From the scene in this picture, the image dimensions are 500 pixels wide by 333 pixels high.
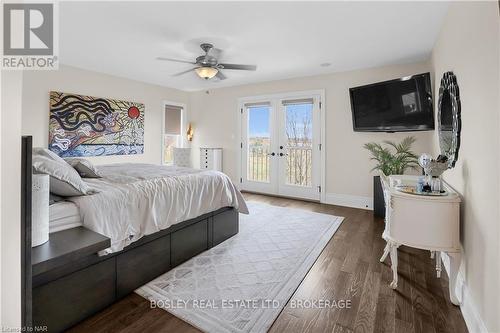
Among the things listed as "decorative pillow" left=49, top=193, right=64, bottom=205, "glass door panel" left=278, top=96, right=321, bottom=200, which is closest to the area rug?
"decorative pillow" left=49, top=193, right=64, bottom=205

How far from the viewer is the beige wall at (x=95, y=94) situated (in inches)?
155

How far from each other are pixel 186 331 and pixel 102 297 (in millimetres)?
636

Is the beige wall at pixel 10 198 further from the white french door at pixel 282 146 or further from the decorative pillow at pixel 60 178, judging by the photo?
the white french door at pixel 282 146

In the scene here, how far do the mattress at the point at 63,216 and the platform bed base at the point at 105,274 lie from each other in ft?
0.81

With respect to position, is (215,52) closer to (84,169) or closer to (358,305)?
(84,169)

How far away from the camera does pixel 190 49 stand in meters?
3.48

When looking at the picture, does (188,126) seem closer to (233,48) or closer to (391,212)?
(233,48)

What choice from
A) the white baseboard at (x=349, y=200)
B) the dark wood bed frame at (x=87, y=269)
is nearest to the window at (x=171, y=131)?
the white baseboard at (x=349, y=200)

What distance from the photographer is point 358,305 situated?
1803 millimetres

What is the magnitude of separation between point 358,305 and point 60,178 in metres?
2.23

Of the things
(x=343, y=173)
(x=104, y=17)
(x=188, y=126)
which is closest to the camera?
(x=104, y=17)

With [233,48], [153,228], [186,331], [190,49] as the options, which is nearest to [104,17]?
[190,49]

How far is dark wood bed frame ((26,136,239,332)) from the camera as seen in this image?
4.44 feet

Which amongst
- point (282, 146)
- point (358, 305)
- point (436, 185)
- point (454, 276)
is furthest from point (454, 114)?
point (282, 146)
